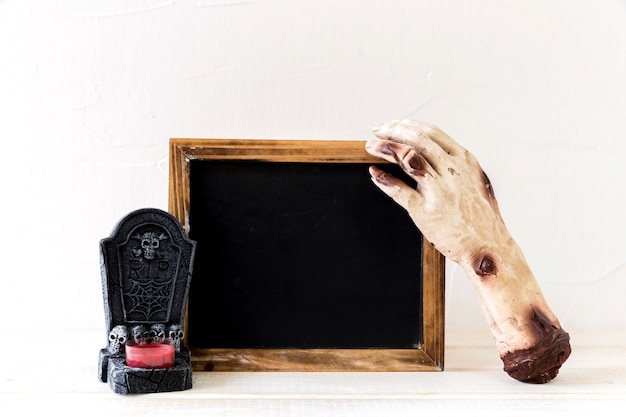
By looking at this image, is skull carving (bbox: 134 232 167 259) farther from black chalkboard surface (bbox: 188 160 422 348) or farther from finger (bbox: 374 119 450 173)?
finger (bbox: 374 119 450 173)

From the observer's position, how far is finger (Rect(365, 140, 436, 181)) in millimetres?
899

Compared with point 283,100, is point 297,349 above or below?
below

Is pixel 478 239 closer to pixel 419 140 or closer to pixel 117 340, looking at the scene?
pixel 419 140

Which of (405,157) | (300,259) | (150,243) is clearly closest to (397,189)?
(405,157)

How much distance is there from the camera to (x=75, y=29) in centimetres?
115

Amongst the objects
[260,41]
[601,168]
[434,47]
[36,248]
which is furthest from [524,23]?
[36,248]

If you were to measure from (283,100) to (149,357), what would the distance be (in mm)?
482

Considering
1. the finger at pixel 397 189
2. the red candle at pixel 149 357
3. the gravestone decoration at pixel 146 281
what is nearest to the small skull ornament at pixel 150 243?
the gravestone decoration at pixel 146 281

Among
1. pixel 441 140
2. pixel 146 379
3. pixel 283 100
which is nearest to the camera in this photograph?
pixel 146 379

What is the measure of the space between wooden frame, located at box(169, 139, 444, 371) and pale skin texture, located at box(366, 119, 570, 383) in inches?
1.9

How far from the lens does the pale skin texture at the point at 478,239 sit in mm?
879

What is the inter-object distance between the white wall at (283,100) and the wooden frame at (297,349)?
0.73ft

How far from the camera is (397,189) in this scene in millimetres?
915

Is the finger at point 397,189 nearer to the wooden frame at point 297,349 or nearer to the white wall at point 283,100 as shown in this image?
the wooden frame at point 297,349
